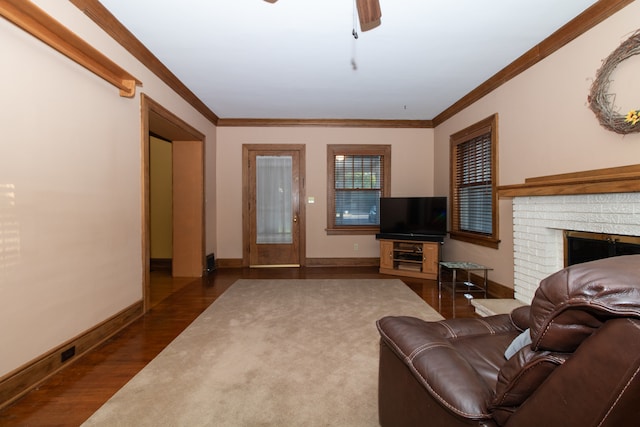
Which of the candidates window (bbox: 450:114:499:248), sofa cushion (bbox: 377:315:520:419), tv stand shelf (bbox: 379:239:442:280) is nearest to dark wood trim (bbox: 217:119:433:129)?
window (bbox: 450:114:499:248)

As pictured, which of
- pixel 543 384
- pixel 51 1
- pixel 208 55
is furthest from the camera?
pixel 208 55

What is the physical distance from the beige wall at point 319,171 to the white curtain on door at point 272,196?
1.12ft

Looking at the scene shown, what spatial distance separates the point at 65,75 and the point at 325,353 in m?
2.90

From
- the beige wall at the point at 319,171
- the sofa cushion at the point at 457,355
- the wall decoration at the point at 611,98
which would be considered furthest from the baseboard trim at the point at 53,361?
the wall decoration at the point at 611,98

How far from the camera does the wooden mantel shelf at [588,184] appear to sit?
2.02 metres

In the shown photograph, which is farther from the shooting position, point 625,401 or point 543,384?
point 543,384

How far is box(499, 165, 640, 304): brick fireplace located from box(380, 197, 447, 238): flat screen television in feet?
5.77

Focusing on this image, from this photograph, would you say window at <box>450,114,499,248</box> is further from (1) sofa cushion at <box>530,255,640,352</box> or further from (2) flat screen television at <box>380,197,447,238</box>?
(1) sofa cushion at <box>530,255,640,352</box>

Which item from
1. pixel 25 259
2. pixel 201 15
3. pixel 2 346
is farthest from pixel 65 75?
pixel 2 346

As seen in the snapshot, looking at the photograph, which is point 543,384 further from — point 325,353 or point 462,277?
point 462,277

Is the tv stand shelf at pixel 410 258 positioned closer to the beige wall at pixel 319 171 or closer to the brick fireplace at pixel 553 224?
the beige wall at pixel 319 171

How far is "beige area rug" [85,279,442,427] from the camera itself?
1727 millimetres

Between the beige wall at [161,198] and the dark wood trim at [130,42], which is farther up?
the dark wood trim at [130,42]

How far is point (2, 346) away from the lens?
179cm
